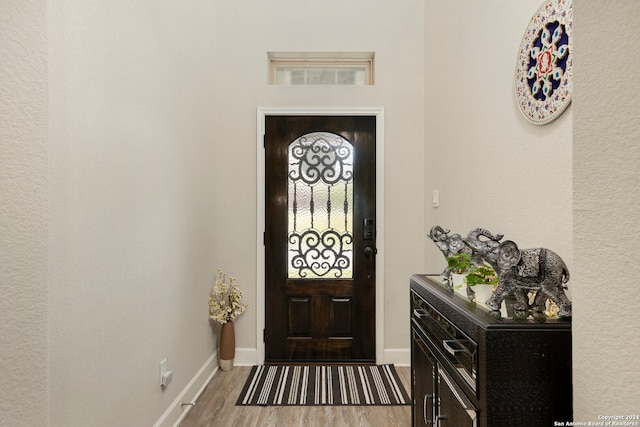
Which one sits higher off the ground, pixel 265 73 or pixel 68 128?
pixel 265 73

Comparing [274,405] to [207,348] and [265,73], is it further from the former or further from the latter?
[265,73]

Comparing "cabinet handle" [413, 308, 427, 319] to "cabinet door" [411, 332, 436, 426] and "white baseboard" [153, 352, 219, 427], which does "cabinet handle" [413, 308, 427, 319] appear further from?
"white baseboard" [153, 352, 219, 427]

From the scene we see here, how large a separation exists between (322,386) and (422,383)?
4.18 feet

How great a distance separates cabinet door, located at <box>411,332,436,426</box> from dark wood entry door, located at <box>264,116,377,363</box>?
4.64 feet

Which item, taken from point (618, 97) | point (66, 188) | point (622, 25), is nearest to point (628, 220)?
point (618, 97)

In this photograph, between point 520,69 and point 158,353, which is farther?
point 158,353

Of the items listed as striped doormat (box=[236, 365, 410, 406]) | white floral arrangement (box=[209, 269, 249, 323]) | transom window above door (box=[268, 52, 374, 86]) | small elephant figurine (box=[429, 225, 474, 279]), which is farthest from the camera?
transom window above door (box=[268, 52, 374, 86])

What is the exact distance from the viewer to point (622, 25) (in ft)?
2.27

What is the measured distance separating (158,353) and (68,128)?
1.26m

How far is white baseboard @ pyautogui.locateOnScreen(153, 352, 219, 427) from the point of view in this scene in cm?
214

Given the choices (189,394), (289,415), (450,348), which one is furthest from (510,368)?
(189,394)

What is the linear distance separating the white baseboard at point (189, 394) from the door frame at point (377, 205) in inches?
16.2

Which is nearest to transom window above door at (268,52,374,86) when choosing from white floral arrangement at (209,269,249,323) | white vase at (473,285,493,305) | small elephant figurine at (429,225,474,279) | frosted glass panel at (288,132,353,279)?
frosted glass panel at (288,132,353,279)

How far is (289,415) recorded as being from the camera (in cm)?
237
